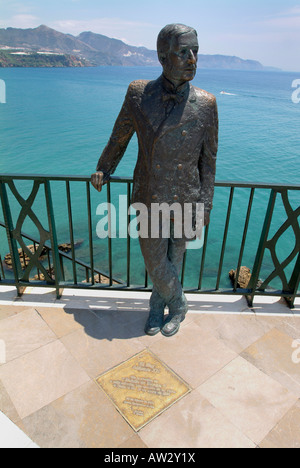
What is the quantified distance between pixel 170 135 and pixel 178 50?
1.78ft

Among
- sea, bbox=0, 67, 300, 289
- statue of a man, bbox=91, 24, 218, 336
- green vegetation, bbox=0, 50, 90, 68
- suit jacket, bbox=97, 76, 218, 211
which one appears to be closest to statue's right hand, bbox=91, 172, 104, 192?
statue of a man, bbox=91, 24, 218, 336

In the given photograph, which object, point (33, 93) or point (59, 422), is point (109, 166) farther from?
point (33, 93)

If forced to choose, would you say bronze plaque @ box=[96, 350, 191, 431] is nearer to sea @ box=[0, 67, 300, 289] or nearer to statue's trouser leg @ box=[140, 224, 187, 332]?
statue's trouser leg @ box=[140, 224, 187, 332]

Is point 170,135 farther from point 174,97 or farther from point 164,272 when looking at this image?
point 164,272

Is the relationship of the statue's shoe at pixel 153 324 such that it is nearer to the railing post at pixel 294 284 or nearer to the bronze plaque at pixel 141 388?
the bronze plaque at pixel 141 388

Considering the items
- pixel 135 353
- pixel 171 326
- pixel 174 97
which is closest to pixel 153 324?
pixel 171 326

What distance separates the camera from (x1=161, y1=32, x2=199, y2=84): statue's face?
214 centimetres

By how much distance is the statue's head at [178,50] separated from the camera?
2141mm

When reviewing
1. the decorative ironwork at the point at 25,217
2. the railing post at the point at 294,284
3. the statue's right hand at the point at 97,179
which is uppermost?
the statue's right hand at the point at 97,179

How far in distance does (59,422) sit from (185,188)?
1890mm

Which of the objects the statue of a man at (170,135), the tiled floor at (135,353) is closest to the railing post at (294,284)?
the tiled floor at (135,353)
